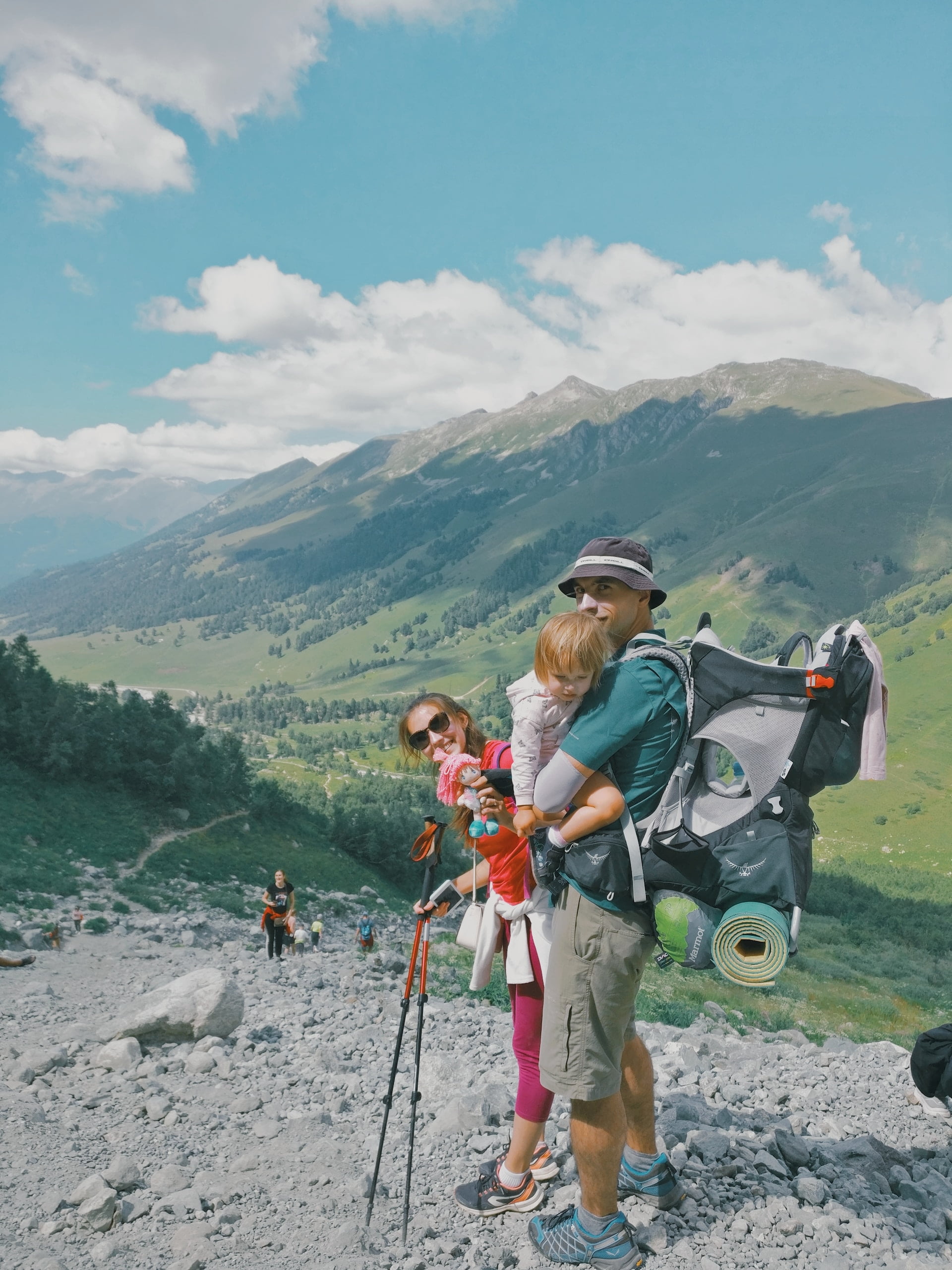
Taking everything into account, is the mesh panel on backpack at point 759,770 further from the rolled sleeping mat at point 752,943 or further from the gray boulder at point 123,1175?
the gray boulder at point 123,1175

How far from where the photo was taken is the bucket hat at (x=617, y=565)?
4246mm

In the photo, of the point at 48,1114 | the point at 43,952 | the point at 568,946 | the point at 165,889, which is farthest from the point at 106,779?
the point at 568,946

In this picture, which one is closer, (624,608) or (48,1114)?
(624,608)

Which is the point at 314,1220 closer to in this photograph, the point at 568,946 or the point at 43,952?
the point at 568,946

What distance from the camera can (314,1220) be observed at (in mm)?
5254

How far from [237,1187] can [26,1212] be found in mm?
1440

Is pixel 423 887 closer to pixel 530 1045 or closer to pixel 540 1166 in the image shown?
pixel 530 1045

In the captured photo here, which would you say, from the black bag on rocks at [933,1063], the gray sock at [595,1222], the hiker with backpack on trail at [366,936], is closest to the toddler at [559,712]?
the gray sock at [595,1222]

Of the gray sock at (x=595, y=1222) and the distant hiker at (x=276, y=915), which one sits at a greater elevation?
the gray sock at (x=595, y=1222)

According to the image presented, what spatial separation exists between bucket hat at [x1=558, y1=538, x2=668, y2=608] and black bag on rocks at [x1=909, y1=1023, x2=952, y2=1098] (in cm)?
440

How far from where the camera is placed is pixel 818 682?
4070 mm

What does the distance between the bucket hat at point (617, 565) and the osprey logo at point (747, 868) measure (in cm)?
152

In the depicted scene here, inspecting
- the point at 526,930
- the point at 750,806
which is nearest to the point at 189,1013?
the point at 526,930

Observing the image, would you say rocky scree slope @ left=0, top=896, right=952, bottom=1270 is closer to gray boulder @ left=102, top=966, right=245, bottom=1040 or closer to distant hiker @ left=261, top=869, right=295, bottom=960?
gray boulder @ left=102, top=966, right=245, bottom=1040
